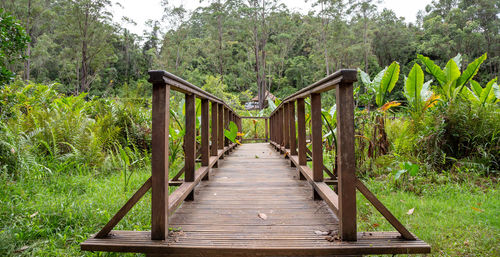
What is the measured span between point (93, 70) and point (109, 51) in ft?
11.9

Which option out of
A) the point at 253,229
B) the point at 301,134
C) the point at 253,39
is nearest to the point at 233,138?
the point at 301,134

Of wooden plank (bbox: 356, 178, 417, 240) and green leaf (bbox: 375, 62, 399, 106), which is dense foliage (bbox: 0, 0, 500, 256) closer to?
green leaf (bbox: 375, 62, 399, 106)

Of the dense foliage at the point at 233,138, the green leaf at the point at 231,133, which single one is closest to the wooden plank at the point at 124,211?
the dense foliage at the point at 233,138

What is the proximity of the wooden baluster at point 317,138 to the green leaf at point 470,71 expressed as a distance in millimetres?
4110

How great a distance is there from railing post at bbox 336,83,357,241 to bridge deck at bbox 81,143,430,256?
10cm

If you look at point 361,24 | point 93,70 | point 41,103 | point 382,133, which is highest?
point 361,24

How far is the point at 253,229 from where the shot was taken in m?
1.82

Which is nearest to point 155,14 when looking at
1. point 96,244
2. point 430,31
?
point 430,31

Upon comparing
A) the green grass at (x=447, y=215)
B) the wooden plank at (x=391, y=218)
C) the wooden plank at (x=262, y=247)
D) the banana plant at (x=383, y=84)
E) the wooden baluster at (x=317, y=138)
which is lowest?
the green grass at (x=447, y=215)

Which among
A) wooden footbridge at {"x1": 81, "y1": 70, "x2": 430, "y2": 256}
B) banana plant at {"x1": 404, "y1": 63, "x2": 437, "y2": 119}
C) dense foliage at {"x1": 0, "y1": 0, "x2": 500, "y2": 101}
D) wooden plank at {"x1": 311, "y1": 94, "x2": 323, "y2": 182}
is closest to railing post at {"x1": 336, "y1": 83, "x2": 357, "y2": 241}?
wooden footbridge at {"x1": 81, "y1": 70, "x2": 430, "y2": 256}

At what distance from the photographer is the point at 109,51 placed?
2223cm

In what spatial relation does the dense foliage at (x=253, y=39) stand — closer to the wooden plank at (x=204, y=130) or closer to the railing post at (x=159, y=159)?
the wooden plank at (x=204, y=130)

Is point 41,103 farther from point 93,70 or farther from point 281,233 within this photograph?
point 93,70

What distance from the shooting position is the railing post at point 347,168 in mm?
1537
